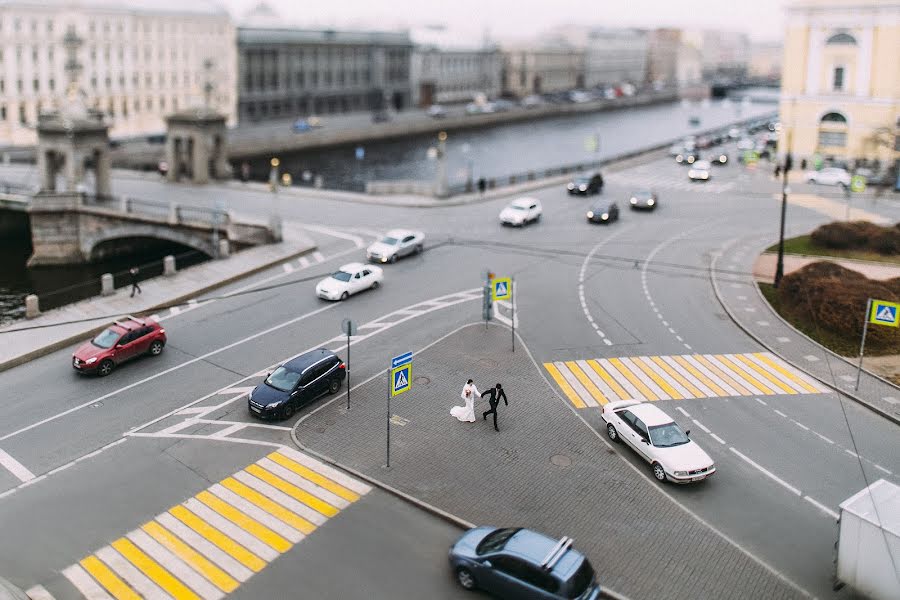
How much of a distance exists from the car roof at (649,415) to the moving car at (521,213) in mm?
29018

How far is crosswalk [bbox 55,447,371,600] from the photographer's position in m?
17.8

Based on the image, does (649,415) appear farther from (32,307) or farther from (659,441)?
(32,307)

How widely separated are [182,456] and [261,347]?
8.63 m

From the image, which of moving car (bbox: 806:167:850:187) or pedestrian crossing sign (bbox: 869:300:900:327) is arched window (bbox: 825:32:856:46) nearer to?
moving car (bbox: 806:167:850:187)

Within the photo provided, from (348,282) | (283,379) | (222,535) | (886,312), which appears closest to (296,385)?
(283,379)

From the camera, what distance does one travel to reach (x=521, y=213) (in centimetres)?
5247

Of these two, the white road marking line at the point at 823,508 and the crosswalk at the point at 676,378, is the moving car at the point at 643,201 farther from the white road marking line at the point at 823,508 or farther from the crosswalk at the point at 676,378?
the white road marking line at the point at 823,508

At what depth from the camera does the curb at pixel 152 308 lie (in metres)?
30.4

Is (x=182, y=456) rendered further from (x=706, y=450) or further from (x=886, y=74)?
(x=886, y=74)

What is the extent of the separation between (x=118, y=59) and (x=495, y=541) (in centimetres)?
11634

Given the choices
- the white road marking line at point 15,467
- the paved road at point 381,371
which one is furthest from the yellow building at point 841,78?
the white road marking line at point 15,467

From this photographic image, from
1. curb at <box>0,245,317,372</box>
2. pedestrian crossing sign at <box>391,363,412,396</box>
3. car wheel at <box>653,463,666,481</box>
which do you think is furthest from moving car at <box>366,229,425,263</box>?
car wheel at <box>653,463,666,481</box>

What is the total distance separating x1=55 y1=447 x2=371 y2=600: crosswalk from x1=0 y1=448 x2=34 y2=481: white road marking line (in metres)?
4.50

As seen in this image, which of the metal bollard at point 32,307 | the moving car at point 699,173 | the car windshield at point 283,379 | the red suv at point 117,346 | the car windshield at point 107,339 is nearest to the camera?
the car windshield at point 283,379
